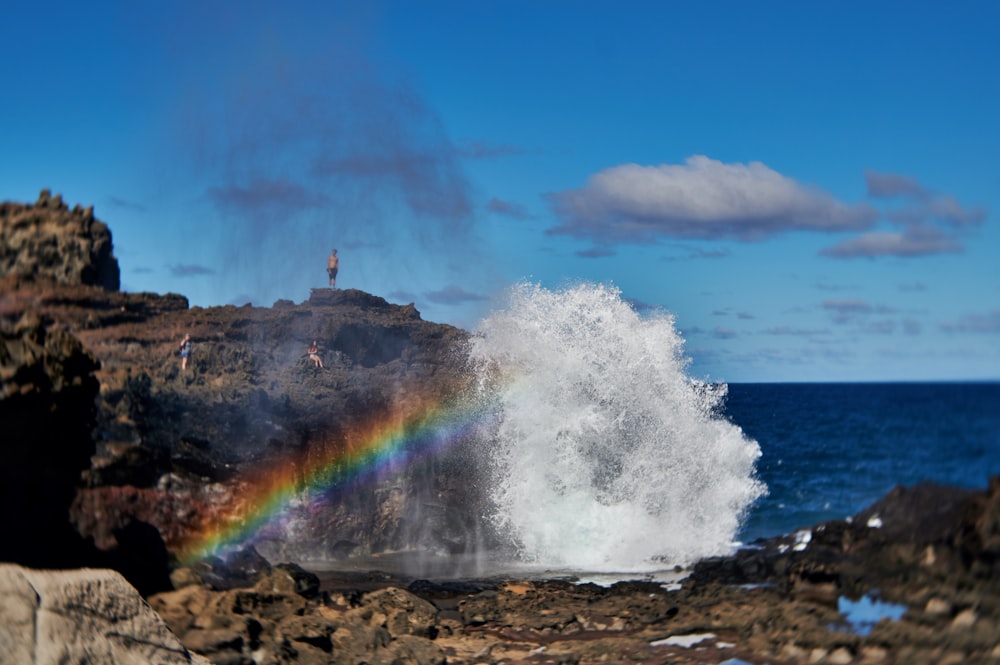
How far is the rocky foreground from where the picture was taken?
9539 millimetres

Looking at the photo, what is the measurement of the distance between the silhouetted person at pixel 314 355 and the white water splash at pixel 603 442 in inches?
173

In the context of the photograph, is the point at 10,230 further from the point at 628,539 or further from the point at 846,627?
the point at 846,627

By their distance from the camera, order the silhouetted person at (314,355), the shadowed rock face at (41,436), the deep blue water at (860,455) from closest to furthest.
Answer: the shadowed rock face at (41,436) → the deep blue water at (860,455) → the silhouetted person at (314,355)

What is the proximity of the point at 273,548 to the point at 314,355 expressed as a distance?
234 inches

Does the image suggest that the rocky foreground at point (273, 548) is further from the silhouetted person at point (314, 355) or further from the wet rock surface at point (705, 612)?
the silhouetted person at point (314, 355)

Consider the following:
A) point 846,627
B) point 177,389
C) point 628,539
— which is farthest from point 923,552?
point 177,389

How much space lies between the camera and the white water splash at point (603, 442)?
2094 cm

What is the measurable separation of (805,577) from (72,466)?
10008mm

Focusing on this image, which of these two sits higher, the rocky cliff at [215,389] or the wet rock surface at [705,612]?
the rocky cliff at [215,389]

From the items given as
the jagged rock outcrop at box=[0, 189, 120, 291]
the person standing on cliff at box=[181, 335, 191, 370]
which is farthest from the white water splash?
the jagged rock outcrop at box=[0, 189, 120, 291]

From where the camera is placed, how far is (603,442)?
75.4 ft

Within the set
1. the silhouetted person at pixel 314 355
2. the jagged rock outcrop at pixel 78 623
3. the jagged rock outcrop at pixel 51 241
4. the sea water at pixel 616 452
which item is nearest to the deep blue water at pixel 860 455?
the sea water at pixel 616 452

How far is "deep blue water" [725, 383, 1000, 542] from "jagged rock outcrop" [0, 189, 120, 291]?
16064mm

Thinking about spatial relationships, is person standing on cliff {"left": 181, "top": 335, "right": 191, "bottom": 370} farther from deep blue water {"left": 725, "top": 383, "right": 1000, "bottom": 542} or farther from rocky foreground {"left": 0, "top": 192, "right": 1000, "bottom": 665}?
deep blue water {"left": 725, "top": 383, "right": 1000, "bottom": 542}
